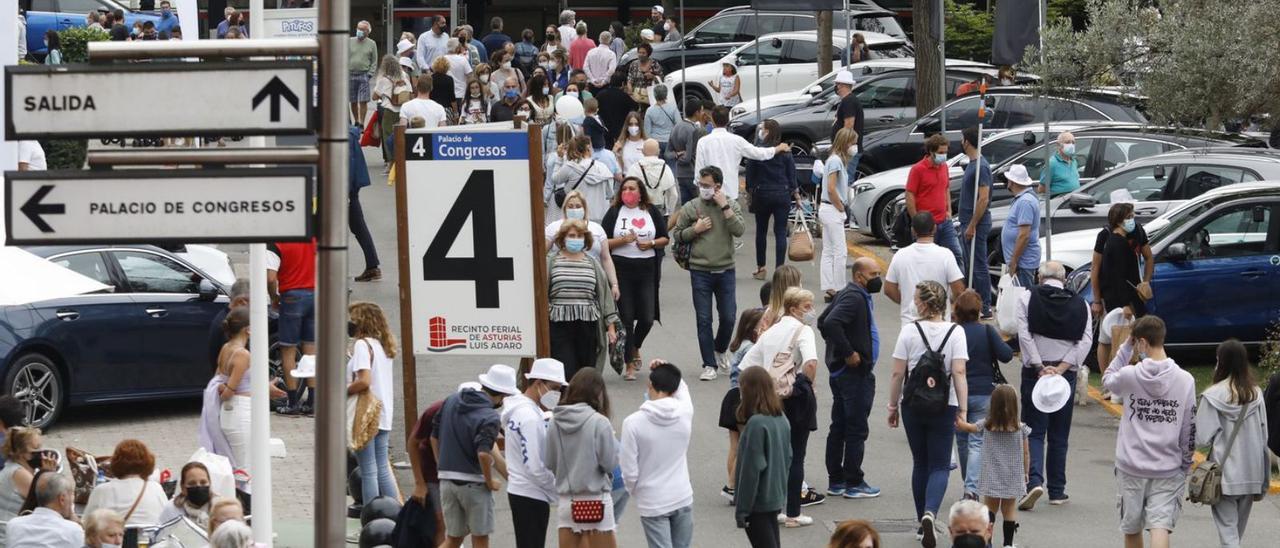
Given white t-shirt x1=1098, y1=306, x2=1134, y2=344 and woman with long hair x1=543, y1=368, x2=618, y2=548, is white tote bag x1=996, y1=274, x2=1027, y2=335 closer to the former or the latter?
white t-shirt x1=1098, y1=306, x2=1134, y2=344

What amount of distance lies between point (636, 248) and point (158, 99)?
986 cm

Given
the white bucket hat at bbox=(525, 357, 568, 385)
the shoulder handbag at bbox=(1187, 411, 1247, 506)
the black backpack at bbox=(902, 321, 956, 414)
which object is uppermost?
the white bucket hat at bbox=(525, 357, 568, 385)

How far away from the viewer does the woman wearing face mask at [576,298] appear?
1306 centimetres

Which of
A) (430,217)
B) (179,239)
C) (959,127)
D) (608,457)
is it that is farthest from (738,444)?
(959,127)

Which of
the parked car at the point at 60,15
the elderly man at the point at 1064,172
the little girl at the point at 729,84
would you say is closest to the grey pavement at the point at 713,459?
the elderly man at the point at 1064,172

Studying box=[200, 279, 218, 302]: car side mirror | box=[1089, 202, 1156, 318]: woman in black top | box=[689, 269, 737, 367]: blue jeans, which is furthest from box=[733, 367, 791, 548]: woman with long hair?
box=[200, 279, 218, 302]: car side mirror

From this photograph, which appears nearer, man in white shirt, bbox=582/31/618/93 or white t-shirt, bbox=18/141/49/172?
white t-shirt, bbox=18/141/49/172

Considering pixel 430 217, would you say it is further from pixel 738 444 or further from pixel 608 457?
pixel 738 444

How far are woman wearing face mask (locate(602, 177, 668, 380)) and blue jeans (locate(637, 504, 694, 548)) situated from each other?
5031 mm

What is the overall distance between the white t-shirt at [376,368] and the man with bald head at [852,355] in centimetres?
292

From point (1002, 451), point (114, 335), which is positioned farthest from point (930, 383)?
point (114, 335)

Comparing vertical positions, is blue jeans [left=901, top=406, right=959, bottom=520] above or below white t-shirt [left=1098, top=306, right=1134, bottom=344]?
below

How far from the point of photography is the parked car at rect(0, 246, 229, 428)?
46.2 ft

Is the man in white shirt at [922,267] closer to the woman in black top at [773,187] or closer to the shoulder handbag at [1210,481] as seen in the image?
the shoulder handbag at [1210,481]
